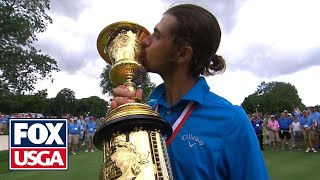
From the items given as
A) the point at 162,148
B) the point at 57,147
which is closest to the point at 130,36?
the point at 162,148

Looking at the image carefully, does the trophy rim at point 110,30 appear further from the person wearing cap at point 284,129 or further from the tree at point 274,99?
the tree at point 274,99

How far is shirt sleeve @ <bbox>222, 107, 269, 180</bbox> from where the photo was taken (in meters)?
1.69

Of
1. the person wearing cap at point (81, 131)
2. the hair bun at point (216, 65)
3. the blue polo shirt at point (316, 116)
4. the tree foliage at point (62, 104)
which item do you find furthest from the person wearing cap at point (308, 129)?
the tree foliage at point (62, 104)

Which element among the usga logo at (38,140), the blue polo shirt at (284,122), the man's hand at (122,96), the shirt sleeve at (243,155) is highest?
the blue polo shirt at (284,122)

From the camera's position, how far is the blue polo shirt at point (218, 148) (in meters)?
1.70

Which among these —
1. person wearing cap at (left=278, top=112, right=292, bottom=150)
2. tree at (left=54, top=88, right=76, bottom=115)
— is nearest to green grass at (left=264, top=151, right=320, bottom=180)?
person wearing cap at (left=278, top=112, right=292, bottom=150)

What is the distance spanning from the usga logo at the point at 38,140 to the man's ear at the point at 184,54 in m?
8.97

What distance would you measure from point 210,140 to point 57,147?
10.4 metres

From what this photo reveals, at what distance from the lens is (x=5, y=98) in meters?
28.9

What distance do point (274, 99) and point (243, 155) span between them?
112m

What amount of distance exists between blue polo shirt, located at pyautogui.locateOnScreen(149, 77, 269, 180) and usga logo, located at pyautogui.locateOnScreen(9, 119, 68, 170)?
907cm

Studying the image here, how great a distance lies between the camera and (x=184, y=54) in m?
1.88

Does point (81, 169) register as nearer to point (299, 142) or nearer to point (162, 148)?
point (299, 142)

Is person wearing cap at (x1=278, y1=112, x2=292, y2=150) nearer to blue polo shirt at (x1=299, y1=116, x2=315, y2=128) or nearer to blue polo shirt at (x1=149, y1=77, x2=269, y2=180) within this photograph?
blue polo shirt at (x1=299, y1=116, x2=315, y2=128)
